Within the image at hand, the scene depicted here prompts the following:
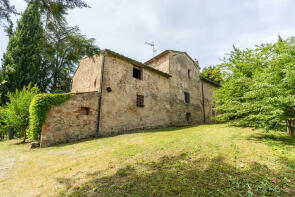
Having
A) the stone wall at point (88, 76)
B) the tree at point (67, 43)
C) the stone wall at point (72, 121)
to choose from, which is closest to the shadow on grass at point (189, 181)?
the tree at point (67, 43)

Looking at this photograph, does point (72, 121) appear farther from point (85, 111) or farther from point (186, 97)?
point (186, 97)

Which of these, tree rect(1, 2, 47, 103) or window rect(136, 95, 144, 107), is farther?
tree rect(1, 2, 47, 103)

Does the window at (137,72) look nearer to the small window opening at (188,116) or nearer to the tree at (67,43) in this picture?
the small window opening at (188,116)

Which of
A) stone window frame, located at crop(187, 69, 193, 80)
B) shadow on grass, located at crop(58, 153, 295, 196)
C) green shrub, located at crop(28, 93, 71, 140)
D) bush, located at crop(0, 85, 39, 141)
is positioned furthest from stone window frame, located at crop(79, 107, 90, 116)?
stone window frame, located at crop(187, 69, 193, 80)

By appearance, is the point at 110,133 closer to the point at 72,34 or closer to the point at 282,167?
the point at 72,34

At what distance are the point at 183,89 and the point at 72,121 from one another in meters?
11.3

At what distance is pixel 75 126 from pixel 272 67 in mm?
9605

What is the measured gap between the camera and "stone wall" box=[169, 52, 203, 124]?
13781 millimetres

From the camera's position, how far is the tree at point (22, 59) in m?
13.2

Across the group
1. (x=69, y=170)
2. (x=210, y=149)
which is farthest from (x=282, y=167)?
(x=69, y=170)

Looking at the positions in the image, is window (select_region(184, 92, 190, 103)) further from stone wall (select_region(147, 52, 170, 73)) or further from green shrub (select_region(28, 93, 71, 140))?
green shrub (select_region(28, 93, 71, 140))

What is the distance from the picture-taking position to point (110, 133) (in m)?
8.94

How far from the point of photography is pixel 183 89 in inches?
588

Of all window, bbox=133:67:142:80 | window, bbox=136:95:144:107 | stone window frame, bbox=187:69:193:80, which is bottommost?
window, bbox=136:95:144:107
